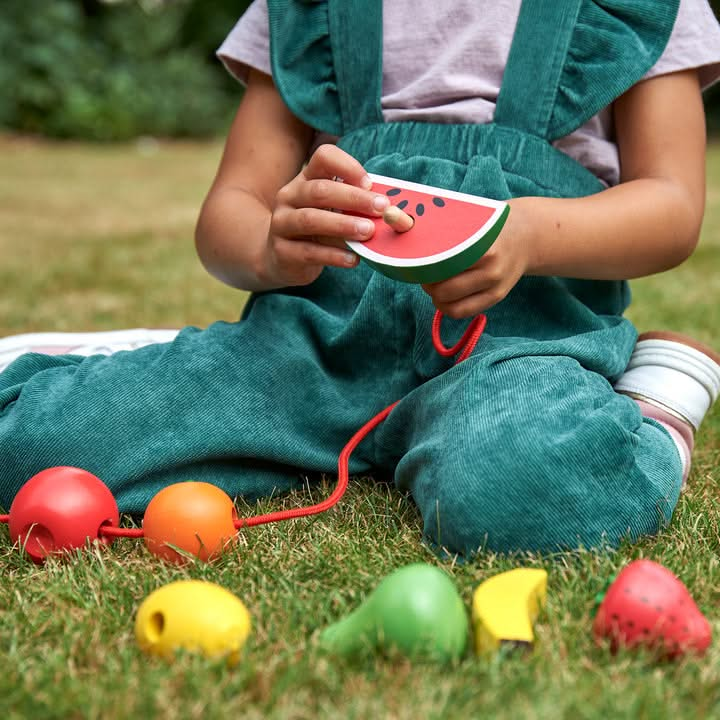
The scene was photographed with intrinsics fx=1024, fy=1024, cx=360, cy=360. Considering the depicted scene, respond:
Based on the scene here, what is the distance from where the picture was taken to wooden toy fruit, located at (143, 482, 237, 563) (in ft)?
3.52

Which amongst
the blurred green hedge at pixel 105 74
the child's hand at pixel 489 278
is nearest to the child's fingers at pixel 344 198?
the child's hand at pixel 489 278

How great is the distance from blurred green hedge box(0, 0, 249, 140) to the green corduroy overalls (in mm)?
6616

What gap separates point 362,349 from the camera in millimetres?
1345

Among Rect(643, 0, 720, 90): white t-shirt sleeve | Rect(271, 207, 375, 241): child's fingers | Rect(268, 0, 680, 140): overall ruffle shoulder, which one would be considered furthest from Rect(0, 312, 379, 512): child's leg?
Rect(643, 0, 720, 90): white t-shirt sleeve

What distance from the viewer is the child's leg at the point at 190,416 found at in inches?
49.8

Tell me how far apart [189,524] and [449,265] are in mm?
382

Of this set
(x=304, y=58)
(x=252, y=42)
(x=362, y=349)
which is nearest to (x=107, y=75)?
(x=252, y=42)

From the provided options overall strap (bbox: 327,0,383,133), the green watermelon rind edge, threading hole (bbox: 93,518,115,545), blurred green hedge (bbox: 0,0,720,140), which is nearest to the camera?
the green watermelon rind edge

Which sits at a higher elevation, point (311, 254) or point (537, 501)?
point (311, 254)

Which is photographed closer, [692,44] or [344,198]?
[344,198]

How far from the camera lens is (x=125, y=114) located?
776cm

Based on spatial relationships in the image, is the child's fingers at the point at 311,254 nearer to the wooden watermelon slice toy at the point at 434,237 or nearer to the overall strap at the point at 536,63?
the wooden watermelon slice toy at the point at 434,237

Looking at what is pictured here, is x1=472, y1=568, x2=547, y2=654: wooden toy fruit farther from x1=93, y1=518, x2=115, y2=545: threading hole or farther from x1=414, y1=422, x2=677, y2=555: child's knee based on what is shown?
x1=93, y1=518, x2=115, y2=545: threading hole

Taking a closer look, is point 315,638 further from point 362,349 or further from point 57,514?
point 362,349
